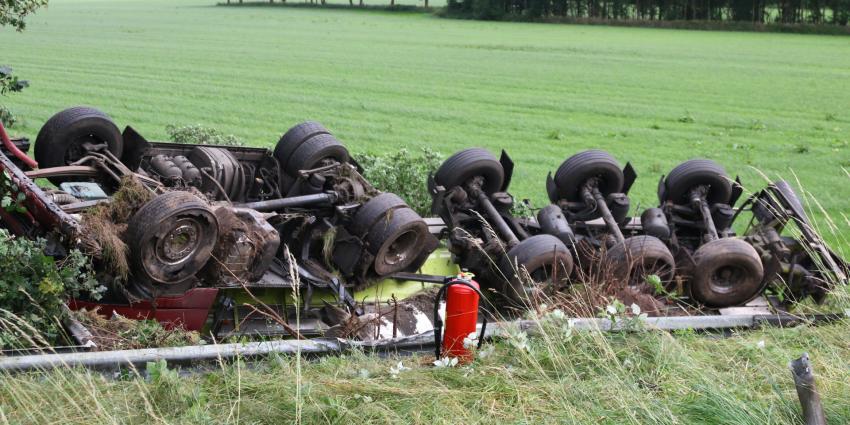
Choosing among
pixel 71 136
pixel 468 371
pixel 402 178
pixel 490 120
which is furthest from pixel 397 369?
pixel 490 120

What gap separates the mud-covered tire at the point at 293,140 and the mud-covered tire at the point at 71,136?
4.61ft

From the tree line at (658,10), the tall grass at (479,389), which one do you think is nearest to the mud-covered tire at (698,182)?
the tall grass at (479,389)

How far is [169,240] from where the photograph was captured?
19.7 ft

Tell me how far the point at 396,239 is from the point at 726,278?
111 inches

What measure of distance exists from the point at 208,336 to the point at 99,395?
1928mm

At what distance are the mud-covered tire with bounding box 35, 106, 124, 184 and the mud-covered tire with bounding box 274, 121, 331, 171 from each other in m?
1.41

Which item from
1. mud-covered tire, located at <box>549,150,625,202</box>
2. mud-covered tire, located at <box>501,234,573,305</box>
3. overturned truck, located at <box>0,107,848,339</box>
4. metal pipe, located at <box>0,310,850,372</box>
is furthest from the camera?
mud-covered tire, located at <box>549,150,625,202</box>

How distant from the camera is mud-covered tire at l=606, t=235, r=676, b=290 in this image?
7418mm

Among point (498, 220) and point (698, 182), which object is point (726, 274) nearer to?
point (698, 182)

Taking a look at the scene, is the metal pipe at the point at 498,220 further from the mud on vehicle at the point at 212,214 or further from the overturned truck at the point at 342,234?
the mud on vehicle at the point at 212,214

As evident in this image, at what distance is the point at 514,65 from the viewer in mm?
33719

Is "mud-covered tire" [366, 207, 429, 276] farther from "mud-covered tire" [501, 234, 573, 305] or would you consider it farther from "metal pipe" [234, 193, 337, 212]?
"mud-covered tire" [501, 234, 573, 305]

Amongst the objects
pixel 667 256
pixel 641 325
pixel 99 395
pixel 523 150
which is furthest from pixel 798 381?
pixel 523 150

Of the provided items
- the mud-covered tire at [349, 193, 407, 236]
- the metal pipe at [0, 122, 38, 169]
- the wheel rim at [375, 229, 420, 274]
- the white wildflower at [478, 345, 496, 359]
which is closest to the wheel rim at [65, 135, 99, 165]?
the metal pipe at [0, 122, 38, 169]
